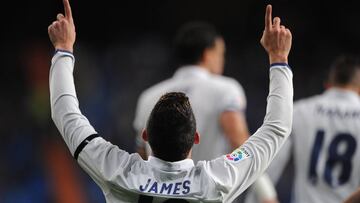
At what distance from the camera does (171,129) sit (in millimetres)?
3131

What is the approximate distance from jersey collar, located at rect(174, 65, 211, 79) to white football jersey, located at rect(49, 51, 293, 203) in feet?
9.08

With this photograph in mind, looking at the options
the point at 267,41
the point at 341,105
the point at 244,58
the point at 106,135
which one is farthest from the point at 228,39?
the point at 267,41

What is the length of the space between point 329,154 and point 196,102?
1.14 meters

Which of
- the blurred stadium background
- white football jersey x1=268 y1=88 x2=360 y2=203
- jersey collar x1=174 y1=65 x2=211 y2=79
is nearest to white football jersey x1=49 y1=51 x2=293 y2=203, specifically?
jersey collar x1=174 y1=65 x2=211 y2=79

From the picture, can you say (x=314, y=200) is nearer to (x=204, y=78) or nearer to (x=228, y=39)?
(x=204, y=78)

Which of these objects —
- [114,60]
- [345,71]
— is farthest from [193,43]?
[114,60]

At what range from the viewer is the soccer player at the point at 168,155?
10.2ft

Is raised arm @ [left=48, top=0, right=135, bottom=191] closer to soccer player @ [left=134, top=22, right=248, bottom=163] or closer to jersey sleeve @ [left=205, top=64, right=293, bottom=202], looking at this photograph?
jersey sleeve @ [left=205, top=64, right=293, bottom=202]

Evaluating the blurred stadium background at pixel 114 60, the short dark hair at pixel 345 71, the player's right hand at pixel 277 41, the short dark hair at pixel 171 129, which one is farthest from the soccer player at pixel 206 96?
the blurred stadium background at pixel 114 60

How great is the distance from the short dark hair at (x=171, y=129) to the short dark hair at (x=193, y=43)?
9.94 feet

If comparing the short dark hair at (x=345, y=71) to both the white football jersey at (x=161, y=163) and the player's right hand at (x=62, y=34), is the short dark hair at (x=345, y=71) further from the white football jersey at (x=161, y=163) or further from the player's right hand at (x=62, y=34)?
the player's right hand at (x=62, y=34)

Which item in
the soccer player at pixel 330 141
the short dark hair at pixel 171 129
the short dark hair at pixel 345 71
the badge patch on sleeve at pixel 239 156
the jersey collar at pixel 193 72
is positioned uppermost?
the short dark hair at pixel 171 129

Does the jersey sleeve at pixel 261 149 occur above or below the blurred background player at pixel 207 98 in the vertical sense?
above

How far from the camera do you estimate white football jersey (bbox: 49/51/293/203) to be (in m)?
3.12
